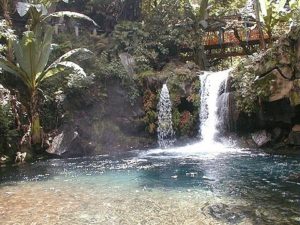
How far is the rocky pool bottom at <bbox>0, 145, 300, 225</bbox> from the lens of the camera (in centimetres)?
691

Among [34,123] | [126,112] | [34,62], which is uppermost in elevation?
[34,62]

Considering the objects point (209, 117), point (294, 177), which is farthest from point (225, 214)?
point (209, 117)

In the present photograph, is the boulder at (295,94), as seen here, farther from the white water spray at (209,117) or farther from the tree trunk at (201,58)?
the tree trunk at (201,58)

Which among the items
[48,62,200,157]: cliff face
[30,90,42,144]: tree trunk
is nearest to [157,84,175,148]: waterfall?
[48,62,200,157]: cliff face

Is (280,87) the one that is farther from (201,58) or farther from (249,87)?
(201,58)

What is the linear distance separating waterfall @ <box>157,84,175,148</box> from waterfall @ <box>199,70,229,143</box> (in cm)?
142

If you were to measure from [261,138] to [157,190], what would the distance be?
25.8 feet

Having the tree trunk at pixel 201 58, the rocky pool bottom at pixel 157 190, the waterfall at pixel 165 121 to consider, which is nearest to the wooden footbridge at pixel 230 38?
the tree trunk at pixel 201 58

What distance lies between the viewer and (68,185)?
984 cm

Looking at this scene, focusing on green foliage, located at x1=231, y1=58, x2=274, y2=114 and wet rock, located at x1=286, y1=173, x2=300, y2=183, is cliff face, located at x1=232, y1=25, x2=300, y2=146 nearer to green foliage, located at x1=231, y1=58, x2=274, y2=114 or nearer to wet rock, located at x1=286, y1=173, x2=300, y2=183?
green foliage, located at x1=231, y1=58, x2=274, y2=114

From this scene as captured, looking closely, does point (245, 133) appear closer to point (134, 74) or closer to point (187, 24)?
point (134, 74)

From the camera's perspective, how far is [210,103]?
684 inches

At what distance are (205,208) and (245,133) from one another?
942 cm

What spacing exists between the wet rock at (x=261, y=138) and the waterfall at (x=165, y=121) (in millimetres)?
3641
